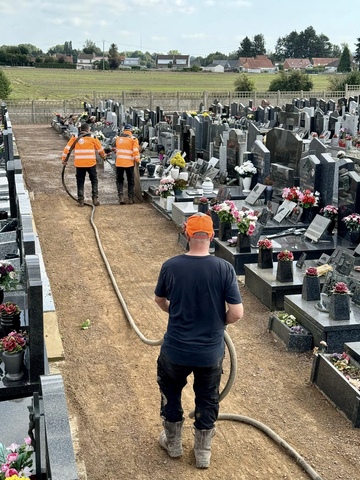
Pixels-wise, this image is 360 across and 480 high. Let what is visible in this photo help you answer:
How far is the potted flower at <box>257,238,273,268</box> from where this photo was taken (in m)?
9.37

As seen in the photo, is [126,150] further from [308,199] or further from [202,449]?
[202,449]

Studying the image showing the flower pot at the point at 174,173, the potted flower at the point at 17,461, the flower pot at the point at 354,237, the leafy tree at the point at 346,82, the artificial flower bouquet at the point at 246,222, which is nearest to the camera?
Answer: the potted flower at the point at 17,461

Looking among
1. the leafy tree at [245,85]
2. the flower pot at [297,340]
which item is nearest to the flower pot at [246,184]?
the flower pot at [297,340]

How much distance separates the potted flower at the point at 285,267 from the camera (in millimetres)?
8859

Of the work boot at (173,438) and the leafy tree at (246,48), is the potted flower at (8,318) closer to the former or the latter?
the work boot at (173,438)

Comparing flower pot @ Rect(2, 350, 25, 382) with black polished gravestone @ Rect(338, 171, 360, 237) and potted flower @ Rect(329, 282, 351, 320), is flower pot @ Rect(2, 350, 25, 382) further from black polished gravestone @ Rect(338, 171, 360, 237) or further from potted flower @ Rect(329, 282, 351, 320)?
black polished gravestone @ Rect(338, 171, 360, 237)

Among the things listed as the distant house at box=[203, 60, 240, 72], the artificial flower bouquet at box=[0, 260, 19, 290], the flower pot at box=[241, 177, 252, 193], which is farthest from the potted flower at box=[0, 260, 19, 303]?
the distant house at box=[203, 60, 240, 72]

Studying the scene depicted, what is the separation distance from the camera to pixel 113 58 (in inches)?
4390

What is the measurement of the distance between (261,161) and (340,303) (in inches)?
288

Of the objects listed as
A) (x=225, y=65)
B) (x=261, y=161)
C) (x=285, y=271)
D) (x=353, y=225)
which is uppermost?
(x=225, y=65)

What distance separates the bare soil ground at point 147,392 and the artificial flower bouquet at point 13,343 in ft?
2.90

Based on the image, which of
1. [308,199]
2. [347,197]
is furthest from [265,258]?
[308,199]

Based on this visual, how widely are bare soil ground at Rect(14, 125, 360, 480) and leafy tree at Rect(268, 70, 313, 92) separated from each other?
44.2 metres

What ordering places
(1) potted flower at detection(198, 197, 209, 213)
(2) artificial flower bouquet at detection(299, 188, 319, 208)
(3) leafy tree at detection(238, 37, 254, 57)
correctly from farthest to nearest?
(3) leafy tree at detection(238, 37, 254, 57)
(1) potted flower at detection(198, 197, 209, 213)
(2) artificial flower bouquet at detection(299, 188, 319, 208)
